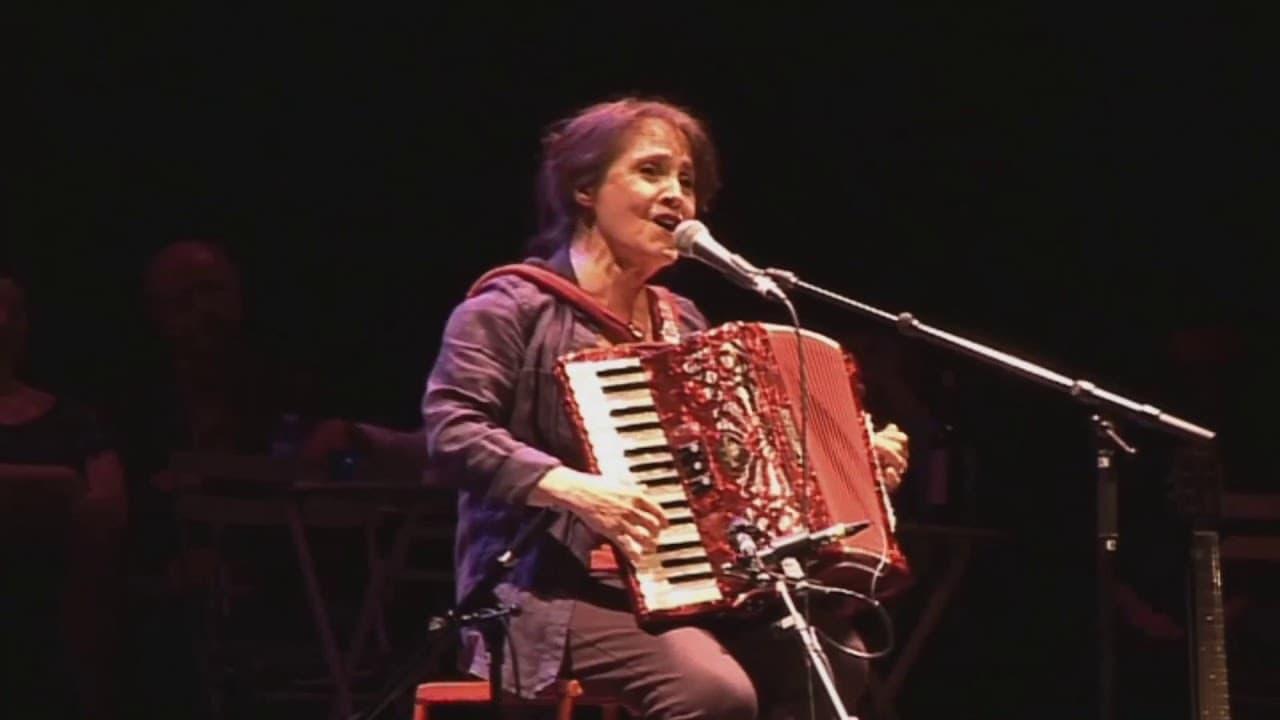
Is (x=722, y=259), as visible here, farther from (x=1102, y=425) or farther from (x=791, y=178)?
(x=791, y=178)

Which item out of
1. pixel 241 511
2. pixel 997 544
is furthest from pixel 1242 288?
pixel 241 511

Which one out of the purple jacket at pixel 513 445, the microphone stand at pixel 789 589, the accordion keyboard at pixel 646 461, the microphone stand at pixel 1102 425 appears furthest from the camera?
the purple jacket at pixel 513 445

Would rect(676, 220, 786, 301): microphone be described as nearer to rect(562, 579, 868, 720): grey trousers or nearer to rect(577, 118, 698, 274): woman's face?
rect(577, 118, 698, 274): woman's face

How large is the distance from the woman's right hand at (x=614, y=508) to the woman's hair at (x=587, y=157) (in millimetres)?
673

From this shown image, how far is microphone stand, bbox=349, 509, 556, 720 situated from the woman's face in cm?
55

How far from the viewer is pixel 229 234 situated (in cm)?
658

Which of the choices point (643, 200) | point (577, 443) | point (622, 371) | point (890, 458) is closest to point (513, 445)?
point (577, 443)

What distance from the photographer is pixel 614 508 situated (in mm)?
3293

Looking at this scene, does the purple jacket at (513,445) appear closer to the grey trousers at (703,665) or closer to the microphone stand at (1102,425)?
the grey trousers at (703,665)

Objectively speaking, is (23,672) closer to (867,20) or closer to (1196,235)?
(867,20)

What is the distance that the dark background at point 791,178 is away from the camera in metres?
6.48

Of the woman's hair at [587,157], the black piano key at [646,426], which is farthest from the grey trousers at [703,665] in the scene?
the woman's hair at [587,157]

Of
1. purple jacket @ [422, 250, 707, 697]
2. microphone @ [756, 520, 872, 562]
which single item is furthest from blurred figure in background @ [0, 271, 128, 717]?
microphone @ [756, 520, 872, 562]

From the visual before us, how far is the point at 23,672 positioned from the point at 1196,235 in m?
3.98
